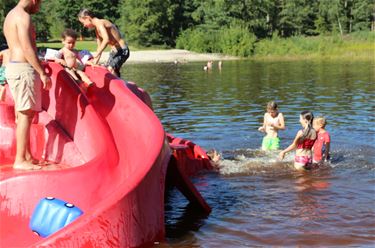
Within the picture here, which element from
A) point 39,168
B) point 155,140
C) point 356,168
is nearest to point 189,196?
point 155,140

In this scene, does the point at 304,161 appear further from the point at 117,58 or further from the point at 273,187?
the point at 117,58

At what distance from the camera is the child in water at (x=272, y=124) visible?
9859mm

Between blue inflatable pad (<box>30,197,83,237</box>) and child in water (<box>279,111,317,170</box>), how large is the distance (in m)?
4.52

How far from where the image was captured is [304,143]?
8.68m

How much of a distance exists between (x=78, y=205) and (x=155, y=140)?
98 centimetres

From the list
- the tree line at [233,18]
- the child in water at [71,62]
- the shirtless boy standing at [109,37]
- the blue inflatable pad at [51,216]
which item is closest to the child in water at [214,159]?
the shirtless boy standing at [109,37]

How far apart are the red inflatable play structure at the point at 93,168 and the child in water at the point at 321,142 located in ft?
10.1

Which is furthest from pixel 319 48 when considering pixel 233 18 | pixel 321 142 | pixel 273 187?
pixel 273 187

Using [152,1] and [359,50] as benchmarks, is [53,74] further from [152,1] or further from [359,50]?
[152,1]

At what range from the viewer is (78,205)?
5324mm

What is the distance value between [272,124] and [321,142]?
3.96 ft

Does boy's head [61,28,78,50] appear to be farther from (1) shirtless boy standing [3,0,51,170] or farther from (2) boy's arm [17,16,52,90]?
(2) boy's arm [17,16,52,90]

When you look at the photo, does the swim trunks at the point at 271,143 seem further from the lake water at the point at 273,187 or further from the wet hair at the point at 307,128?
the wet hair at the point at 307,128

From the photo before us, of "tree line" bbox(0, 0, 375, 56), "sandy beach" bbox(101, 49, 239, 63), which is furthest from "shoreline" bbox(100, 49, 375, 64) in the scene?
"tree line" bbox(0, 0, 375, 56)
